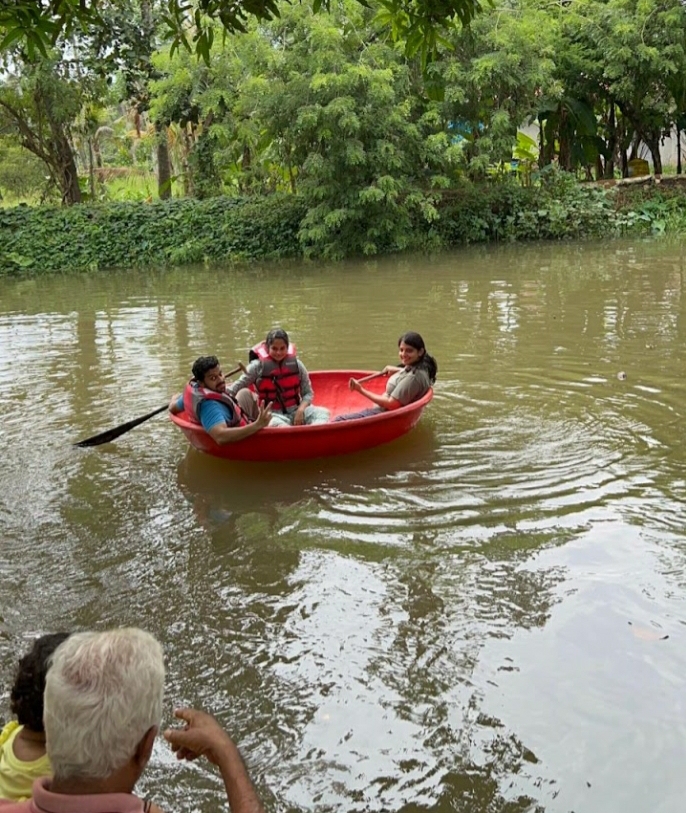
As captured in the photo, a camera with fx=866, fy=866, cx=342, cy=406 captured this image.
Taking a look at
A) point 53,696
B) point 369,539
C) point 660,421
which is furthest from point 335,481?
point 53,696

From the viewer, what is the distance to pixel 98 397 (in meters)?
7.32

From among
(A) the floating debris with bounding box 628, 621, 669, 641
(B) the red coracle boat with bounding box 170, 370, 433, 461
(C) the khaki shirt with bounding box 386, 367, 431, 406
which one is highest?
(C) the khaki shirt with bounding box 386, 367, 431, 406

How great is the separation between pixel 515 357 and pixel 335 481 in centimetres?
336

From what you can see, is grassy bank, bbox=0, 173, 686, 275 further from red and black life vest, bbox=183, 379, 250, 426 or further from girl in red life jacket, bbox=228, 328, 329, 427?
red and black life vest, bbox=183, 379, 250, 426

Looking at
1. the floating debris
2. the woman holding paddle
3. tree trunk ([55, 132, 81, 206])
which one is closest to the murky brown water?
the floating debris

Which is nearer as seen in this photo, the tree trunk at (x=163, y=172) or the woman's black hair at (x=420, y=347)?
the woman's black hair at (x=420, y=347)

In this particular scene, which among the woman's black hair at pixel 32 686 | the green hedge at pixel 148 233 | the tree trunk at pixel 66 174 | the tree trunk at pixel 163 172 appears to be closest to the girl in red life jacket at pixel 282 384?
the woman's black hair at pixel 32 686

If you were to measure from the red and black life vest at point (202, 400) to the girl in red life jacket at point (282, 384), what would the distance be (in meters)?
0.54

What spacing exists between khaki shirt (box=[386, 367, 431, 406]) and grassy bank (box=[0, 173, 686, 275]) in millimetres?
12974

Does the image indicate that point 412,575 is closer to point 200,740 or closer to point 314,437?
point 314,437

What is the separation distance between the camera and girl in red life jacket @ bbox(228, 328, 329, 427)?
19.0ft

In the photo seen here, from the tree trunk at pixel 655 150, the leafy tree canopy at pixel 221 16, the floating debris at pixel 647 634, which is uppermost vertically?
the tree trunk at pixel 655 150

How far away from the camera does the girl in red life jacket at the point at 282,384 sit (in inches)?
228

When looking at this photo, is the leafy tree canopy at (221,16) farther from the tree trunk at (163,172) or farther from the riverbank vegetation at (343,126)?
the tree trunk at (163,172)
